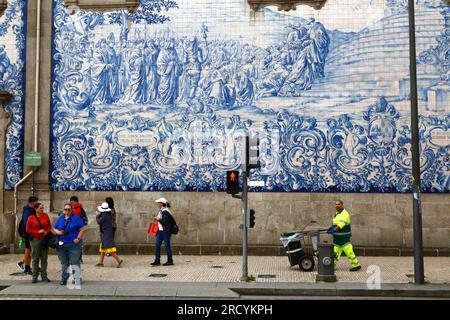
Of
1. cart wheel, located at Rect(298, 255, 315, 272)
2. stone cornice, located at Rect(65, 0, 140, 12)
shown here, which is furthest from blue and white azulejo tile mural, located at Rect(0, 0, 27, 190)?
cart wheel, located at Rect(298, 255, 315, 272)

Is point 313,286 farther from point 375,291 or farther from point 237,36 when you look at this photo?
point 237,36

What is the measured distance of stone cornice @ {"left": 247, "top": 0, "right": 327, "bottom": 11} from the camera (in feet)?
57.8

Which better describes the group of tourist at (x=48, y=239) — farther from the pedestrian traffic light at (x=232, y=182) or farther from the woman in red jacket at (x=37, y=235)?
the pedestrian traffic light at (x=232, y=182)

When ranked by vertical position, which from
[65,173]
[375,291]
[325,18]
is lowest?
[375,291]

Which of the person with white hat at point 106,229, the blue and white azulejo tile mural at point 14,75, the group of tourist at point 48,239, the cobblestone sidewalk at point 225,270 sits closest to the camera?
the group of tourist at point 48,239

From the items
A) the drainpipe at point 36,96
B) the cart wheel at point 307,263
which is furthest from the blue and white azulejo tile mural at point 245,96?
the cart wheel at point 307,263

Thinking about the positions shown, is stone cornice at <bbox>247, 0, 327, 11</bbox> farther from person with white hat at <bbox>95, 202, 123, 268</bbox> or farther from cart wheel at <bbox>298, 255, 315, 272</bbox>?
cart wheel at <bbox>298, 255, 315, 272</bbox>

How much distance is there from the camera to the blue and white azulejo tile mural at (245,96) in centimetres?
1716

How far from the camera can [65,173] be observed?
17719 millimetres

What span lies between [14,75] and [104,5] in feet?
11.1

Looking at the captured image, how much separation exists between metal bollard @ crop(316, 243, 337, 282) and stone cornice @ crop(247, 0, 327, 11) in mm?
7829

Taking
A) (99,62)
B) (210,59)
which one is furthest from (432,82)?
(99,62)

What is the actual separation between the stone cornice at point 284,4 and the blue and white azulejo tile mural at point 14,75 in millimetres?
6862
